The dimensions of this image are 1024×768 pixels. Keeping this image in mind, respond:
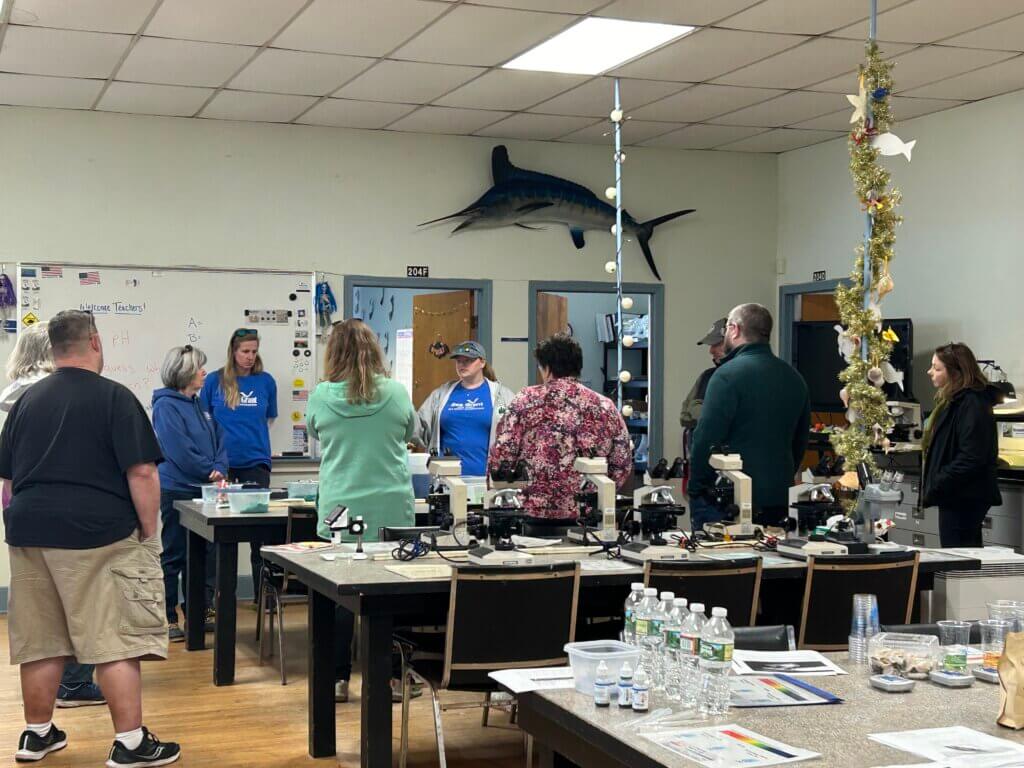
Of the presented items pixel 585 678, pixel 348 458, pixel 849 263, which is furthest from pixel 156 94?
pixel 585 678

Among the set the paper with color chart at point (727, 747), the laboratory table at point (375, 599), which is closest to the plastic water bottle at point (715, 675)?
the paper with color chart at point (727, 747)

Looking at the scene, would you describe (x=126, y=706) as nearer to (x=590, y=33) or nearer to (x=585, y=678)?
(x=585, y=678)

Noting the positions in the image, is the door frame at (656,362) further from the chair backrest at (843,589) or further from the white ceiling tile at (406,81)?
the chair backrest at (843,589)

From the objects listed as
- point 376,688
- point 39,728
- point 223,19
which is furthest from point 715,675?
point 223,19

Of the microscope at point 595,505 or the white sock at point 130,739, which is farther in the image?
the microscope at point 595,505

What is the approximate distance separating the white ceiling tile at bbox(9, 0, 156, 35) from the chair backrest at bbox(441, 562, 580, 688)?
313 cm

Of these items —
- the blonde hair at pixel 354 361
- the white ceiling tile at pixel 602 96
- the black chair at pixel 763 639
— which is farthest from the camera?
the white ceiling tile at pixel 602 96

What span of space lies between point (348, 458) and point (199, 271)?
343cm

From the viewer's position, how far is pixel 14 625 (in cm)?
445

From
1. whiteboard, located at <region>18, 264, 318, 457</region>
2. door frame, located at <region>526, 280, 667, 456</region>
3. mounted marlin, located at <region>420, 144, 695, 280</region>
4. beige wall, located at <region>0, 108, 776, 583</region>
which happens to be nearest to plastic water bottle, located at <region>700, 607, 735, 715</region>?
whiteboard, located at <region>18, 264, 318, 457</region>

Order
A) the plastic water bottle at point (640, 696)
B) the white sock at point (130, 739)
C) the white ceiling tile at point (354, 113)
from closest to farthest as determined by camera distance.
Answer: the plastic water bottle at point (640, 696), the white sock at point (130, 739), the white ceiling tile at point (354, 113)

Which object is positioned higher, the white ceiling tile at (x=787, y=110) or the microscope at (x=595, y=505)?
the white ceiling tile at (x=787, y=110)

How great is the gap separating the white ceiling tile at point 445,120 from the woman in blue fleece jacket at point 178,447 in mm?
2124

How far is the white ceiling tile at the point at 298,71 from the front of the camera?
6484mm
